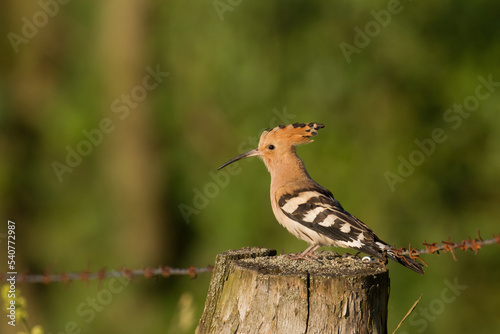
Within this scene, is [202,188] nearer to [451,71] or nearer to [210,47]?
[210,47]

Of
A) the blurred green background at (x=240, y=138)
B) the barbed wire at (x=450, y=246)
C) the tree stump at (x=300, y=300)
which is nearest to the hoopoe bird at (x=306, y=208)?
the barbed wire at (x=450, y=246)

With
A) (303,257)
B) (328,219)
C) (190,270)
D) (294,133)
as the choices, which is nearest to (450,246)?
(303,257)

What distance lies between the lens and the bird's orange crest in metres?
3.61

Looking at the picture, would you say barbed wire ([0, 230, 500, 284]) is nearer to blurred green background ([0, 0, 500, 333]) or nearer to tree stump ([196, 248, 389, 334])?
tree stump ([196, 248, 389, 334])

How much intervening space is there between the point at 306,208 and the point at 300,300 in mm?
925

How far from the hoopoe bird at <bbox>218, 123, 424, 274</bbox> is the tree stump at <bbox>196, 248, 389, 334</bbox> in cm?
37

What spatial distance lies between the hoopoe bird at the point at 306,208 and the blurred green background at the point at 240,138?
289 cm

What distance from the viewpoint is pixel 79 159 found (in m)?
8.09

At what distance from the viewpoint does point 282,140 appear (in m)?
3.71

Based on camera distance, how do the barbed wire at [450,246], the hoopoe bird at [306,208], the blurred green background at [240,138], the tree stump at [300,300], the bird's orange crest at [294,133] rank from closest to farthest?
1. the tree stump at [300,300]
2. the barbed wire at [450,246]
3. the hoopoe bird at [306,208]
4. the bird's orange crest at [294,133]
5. the blurred green background at [240,138]

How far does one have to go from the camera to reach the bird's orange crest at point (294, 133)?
361 centimetres

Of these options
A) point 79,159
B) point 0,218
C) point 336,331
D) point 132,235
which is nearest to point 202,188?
point 132,235

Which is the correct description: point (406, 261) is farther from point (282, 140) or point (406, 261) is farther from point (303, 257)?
point (282, 140)

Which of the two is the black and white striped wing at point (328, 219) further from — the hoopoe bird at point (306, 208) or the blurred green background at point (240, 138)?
the blurred green background at point (240, 138)
